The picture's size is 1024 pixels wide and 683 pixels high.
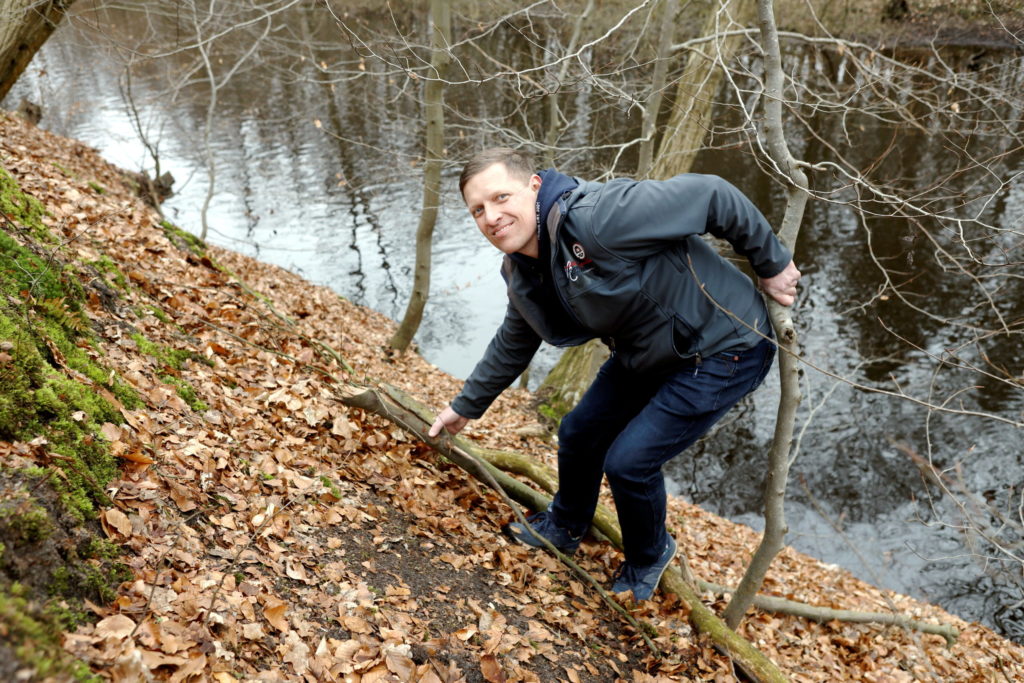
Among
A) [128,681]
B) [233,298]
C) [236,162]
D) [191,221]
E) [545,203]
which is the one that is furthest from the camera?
[236,162]

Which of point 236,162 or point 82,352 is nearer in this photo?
point 82,352

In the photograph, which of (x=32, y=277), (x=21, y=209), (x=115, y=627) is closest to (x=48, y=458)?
(x=115, y=627)

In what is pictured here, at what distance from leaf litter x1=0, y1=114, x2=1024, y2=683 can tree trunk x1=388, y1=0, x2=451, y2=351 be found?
3542 mm

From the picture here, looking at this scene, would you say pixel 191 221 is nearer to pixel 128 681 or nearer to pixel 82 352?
pixel 82 352

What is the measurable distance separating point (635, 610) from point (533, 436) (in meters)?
4.21

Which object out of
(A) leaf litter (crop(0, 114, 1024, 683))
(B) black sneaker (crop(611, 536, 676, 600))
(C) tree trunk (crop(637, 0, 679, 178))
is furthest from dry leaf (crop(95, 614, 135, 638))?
(C) tree trunk (crop(637, 0, 679, 178))

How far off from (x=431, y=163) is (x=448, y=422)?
19.9 ft

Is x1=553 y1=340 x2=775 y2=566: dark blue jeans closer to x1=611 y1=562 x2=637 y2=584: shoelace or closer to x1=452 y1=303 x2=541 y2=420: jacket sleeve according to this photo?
x1=611 y1=562 x2=637 y2=584: shoelace

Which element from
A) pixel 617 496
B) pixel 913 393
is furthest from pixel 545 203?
pixel 913 393

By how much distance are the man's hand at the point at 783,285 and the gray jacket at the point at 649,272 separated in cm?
4

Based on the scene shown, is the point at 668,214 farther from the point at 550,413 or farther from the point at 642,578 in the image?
the point at 550,413

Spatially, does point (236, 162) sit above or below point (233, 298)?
below

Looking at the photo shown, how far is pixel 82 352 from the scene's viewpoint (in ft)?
12.2

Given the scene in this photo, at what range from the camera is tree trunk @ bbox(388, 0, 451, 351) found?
312 inches
